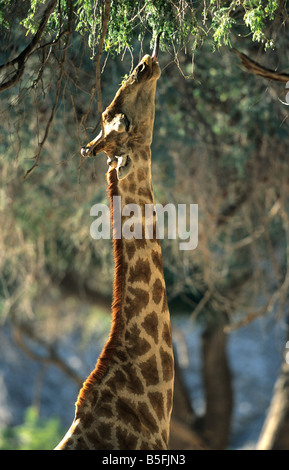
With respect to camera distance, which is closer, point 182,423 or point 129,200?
point 129,200

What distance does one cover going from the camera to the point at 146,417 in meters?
3.37

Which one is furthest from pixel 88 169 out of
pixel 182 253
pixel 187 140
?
pixel 182 253

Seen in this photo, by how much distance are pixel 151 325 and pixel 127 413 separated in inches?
16.1

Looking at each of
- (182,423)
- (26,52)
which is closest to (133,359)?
(26,52)

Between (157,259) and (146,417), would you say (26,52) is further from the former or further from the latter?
(146,417)

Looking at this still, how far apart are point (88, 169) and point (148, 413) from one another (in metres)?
4.45

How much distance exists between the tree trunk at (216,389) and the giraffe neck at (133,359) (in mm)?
8527

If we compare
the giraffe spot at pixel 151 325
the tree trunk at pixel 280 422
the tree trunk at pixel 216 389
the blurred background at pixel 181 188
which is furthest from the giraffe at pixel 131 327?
the tree trunk at pixel 216 389

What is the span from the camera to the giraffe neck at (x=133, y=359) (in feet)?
10.8

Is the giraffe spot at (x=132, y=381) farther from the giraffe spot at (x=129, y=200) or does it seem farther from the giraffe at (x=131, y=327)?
the giraffe spot at (x=129, y=200)

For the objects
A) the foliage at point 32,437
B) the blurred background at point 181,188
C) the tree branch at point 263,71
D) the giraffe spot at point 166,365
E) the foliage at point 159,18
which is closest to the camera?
the giraffe spot at point 166,365

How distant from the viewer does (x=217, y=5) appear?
149 inches

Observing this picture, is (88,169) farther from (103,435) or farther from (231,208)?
(103,435)

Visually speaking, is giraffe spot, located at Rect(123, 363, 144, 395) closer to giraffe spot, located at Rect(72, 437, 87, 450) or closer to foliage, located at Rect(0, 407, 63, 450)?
giraffe spot, located at Rect(72, 437, 87, 450)
